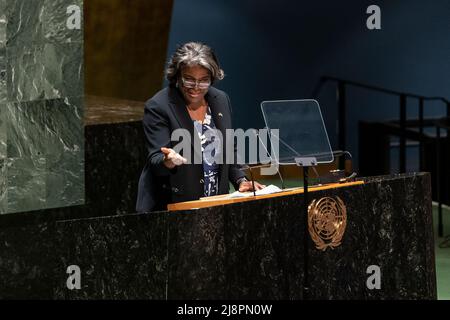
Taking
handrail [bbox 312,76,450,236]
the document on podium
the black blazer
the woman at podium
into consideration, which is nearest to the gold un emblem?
the document on podium

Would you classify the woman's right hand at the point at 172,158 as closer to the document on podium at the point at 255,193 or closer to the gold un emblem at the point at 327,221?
the document on podium at the point at 255,193

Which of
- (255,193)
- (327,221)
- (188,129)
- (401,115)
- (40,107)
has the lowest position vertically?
(327,221)

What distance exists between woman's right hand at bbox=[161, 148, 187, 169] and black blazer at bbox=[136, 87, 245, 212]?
0.19 meters

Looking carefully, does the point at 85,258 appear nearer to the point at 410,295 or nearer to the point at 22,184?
→ the point at 22,184

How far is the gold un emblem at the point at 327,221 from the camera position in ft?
13.3

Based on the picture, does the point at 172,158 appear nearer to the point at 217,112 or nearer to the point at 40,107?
Result: the point at 217,112

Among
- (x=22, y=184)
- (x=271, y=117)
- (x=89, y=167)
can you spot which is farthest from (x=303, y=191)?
(x=89, y=167)

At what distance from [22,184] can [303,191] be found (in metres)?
1.39

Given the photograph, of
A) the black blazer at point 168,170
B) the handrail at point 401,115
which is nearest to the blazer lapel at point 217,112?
the black blazer at point 168,170

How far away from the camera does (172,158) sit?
12.4 feet

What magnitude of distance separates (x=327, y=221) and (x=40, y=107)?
4.76 ft

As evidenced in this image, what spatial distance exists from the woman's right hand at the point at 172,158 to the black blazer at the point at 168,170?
0.61ft

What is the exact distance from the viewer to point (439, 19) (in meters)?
10.1

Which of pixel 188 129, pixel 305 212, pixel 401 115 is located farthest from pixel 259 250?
pixel 401 115
